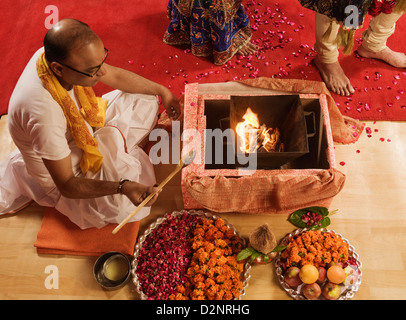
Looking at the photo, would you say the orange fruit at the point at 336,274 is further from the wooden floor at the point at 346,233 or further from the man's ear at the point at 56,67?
the man's ear at the point at 56,67

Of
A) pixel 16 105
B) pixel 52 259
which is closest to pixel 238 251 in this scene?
pixel 52 259

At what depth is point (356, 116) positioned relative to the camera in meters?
2.34

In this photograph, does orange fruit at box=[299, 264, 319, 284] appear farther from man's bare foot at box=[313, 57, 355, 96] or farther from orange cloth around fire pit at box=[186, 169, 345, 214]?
man's bare foot at box=[313, 57, 355, 96]

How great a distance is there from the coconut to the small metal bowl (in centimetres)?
65

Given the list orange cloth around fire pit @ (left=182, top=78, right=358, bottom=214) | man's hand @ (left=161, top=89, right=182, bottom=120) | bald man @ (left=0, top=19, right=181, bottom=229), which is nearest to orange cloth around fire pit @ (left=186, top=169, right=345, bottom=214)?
orange cloth around fire pit @ (left=182, top=78, right=358, bottom=214)

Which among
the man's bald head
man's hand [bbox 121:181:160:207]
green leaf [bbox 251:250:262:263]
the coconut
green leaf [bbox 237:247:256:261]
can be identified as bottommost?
green leaf [bbox 251:250:262:263]

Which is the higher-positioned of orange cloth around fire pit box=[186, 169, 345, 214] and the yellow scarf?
the yellow scarf

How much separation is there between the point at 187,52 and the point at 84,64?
1.38 meters

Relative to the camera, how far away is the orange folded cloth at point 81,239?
191cm

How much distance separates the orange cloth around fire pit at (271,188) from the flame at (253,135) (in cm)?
20

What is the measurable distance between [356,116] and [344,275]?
43.2 inches

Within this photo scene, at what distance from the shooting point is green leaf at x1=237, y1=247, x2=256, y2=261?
5.81ft

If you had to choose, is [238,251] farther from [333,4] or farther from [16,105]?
[333,4]

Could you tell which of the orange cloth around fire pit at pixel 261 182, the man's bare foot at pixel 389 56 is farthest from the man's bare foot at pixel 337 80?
the orange cloth around fire pit at pixel 261 182
